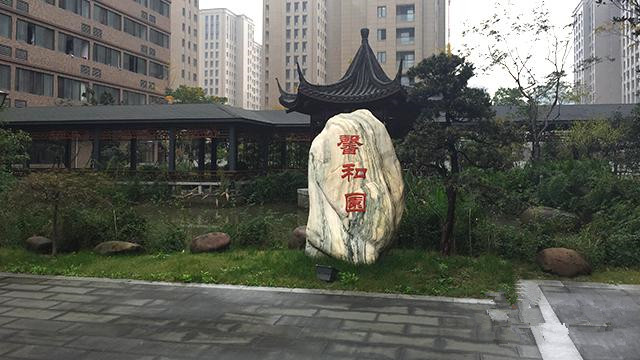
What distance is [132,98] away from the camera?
4347cm

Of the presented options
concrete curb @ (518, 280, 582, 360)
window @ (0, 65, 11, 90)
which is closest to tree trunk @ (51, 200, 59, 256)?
concrete curb @ (518, 280, 582, 360)

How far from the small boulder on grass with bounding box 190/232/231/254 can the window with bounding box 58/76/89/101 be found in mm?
31431

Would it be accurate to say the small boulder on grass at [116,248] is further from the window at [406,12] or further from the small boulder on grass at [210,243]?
the window at [406,12]

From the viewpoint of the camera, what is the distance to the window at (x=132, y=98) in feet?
139

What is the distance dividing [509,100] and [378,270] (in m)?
21.4

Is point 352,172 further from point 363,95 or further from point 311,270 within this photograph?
point 363,95

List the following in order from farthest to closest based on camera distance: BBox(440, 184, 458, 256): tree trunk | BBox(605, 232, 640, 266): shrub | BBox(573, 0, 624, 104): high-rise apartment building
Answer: BBox(573, 0, 624, 104): high-rise apartment building < BBox(440, 184, 458, 256): tree trunk < BBox(605, 232, 640, 266): shrub

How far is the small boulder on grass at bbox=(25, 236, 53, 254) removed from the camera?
9570 millimetres

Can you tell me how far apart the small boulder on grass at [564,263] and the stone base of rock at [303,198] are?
1127 centimetres

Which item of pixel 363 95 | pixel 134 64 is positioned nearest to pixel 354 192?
pixel 363 95

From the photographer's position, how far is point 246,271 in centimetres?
802

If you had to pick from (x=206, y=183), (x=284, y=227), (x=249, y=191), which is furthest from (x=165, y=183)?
(x=284, y=227)

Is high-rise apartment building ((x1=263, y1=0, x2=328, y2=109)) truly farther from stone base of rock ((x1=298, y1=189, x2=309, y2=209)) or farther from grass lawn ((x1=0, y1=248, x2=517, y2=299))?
grass lawn ((x1=0, y1=248, x2=517, y2=299))

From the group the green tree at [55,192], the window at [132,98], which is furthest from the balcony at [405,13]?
the green tree at [55,192]
